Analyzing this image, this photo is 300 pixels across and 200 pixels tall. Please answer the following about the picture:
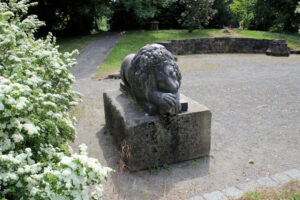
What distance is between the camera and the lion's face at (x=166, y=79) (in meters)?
3.72

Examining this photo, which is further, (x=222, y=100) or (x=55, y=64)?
(x=222, y=100)

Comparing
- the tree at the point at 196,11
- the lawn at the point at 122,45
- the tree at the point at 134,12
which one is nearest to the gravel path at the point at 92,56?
the lawn at the point at 122,45

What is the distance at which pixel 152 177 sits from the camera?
12.2ft

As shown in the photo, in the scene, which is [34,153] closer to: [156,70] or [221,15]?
[156,70]

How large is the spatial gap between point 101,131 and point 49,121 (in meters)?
2.77

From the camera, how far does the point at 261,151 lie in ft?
14.5

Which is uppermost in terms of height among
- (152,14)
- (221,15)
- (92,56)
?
(221,15)

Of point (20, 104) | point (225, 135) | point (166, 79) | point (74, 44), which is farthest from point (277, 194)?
point (74, 44)

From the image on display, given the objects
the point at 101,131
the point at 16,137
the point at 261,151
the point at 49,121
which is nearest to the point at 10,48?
the point at 49,121

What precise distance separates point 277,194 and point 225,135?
1.92 metres

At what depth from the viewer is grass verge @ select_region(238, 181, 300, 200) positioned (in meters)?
3.10

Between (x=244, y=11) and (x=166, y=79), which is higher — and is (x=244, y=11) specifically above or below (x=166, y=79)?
above

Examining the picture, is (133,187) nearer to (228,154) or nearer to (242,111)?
(228,154)

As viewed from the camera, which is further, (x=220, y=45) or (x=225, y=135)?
(x=220, y=45)
